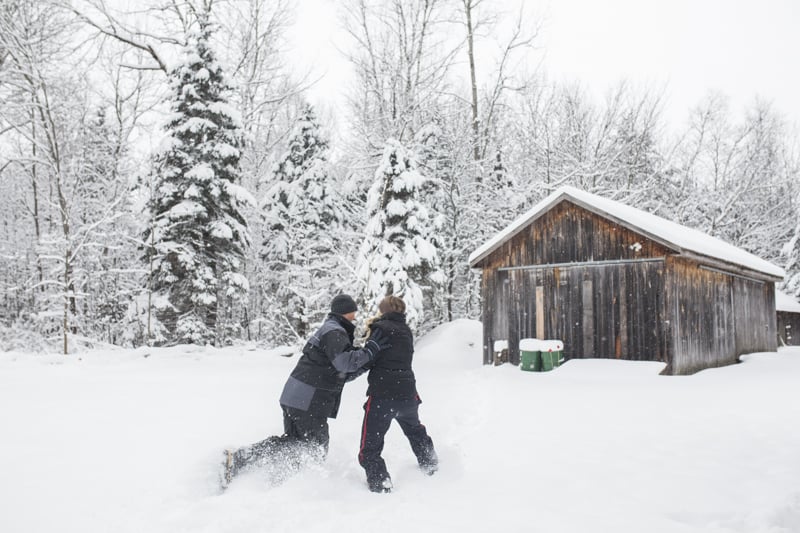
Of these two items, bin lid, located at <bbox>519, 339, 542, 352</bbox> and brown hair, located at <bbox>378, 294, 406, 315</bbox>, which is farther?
bin lid, located at <bbox>519, 339, 542, 352</bbox>

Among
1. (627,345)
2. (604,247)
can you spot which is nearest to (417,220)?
(604,247)

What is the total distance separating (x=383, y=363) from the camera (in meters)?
5.13

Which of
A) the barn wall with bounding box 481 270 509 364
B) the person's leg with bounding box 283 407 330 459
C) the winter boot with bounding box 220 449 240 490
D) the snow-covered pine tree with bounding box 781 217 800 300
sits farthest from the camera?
the snow-covered pine tree with bounding box 781 217 800 300

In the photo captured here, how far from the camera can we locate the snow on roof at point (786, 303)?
24406 mm

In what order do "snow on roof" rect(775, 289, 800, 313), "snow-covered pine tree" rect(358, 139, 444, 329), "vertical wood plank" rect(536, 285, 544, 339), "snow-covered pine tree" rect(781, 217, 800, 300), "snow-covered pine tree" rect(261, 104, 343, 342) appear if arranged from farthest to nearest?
1. "snow-covered pine tree" rect(781, 217, 800, 300)
2. "snow on roof" rect(775, 289, 800, 313)
3. "snow-covered pine tree" rect(261, 104, 343, 342)
4. "snow-covered pine tree" rect(358, 139, 444, 329)
5. "vertical wood plank" rect(536, 285, 544, 339)

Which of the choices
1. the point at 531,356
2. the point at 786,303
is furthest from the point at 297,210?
the point at 786,303

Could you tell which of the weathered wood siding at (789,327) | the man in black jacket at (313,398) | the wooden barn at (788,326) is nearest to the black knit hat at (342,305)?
the man in black jacket at (313,398)

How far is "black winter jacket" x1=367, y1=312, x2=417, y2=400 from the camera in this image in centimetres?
505

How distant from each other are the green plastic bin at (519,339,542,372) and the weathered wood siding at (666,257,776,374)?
9.07 feet

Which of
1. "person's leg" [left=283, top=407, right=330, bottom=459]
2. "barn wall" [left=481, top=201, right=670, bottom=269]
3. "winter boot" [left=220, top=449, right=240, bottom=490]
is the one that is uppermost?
"barn wall" [left=481, top=201, right=670, bottom=269]

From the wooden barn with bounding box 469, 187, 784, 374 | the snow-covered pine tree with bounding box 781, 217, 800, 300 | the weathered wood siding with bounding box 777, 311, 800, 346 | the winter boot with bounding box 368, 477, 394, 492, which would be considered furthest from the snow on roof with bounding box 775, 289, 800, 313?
the winter boot with bounding box 368, 477, 394, 492

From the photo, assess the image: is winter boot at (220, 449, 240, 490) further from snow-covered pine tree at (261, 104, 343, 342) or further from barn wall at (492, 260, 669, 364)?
snow-covered pine tree at (261, 104, 343, 342)

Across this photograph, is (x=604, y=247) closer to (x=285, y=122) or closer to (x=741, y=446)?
(x=741, y=446)

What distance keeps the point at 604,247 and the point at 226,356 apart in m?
9.72
